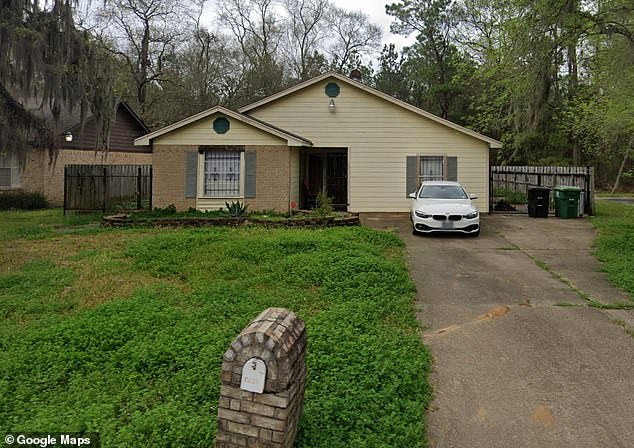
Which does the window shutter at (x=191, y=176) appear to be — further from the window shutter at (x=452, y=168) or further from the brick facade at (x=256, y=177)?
the window shutter at (x=452, y=168)

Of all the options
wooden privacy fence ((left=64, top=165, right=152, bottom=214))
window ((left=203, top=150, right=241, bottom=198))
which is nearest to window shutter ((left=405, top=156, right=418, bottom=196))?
window ((left=203, top=150, right=241, bottom=198))

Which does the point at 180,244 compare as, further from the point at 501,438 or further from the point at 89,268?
the point at 501,438

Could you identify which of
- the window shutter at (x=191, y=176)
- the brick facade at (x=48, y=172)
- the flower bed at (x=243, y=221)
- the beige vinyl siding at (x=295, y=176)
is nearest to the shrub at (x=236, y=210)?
the flower bed at (x=243, y=221)

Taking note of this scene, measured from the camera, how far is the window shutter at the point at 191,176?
15.1m

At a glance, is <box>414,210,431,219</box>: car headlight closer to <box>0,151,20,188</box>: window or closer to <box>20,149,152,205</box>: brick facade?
<box>20,149,152,205</box>: brick facade

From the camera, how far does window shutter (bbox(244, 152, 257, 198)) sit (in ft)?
49.4

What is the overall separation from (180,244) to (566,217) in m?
12.3

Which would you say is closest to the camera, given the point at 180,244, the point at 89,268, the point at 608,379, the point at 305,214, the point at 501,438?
the point at 501,438

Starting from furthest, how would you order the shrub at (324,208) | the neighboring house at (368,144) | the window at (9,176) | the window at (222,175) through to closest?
the window at (9,176) < the neighboring house at (368,144) < the window at (222,175) < the shrub at (324,208)

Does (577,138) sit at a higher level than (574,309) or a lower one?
higher

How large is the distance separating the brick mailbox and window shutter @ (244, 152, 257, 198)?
A: 40.4ft

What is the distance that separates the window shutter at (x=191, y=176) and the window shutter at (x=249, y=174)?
1.52m

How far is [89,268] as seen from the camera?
8484 mm

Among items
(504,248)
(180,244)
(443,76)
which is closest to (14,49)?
(180,244)
